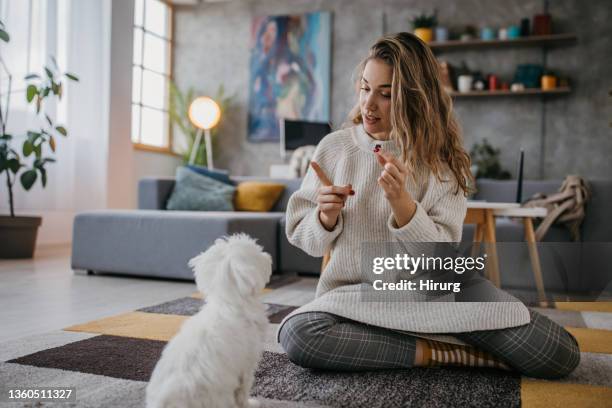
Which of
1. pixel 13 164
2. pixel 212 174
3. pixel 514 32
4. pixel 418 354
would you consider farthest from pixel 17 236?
pixel 514 32

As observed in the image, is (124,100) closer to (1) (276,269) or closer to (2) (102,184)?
(2) (102,184)

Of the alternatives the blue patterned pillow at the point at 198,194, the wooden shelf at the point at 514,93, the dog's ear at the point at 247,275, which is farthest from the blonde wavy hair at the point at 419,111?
the wooden shelf at the point at 514,93

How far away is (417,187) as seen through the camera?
139 cm

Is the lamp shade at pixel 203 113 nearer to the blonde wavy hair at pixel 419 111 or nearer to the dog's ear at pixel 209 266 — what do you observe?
the blonde wavy hair at pixel 419 111

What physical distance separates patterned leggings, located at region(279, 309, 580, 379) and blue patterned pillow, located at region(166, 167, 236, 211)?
2.35 metres

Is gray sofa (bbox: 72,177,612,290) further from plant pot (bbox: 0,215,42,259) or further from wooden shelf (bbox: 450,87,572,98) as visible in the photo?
wooden shelf (bbox: 450,87,572,98)

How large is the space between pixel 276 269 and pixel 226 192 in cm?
70

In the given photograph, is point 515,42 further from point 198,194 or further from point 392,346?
point 392,346

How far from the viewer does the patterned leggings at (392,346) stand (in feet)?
4.12

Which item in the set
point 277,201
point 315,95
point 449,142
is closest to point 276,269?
point 277,201

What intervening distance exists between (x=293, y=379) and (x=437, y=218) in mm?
508

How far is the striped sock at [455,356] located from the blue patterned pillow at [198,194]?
2430 mm

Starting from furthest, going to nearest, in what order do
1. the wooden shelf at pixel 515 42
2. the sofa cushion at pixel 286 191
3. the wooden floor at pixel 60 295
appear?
the wooden shelf at pixel 515 42, the sofa cushion at pixel 286 191, the wooden floor at pixel 60 295

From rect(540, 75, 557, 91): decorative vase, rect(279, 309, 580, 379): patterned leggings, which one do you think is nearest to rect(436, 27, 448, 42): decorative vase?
rect(540, 75, 557, 91): decorative vase
